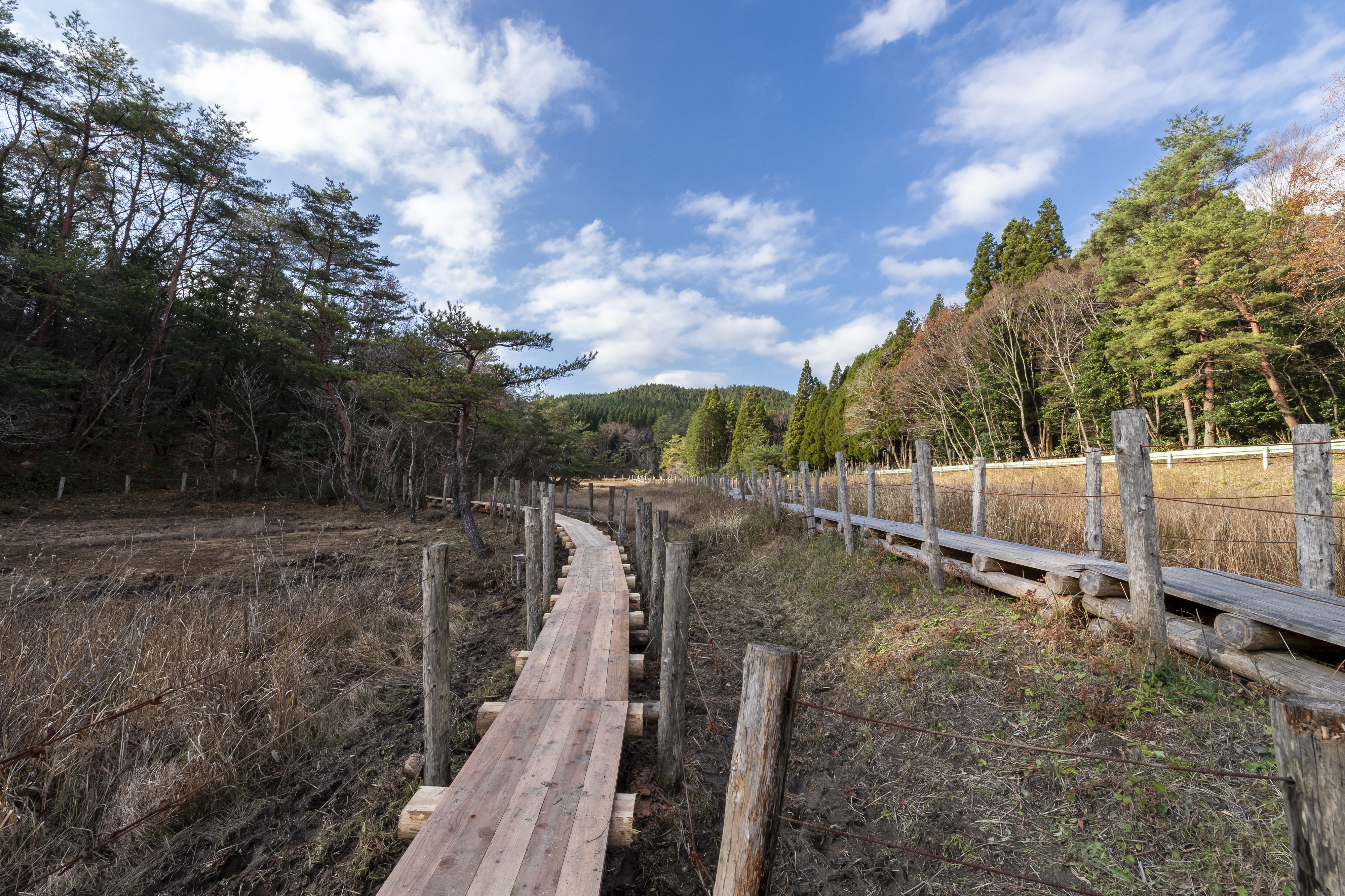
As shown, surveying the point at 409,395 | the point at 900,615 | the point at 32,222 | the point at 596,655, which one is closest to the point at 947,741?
the point at 900,615

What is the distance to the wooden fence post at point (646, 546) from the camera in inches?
293

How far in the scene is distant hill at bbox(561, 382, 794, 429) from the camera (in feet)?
272

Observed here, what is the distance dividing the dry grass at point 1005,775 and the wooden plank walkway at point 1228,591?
18.8 inches

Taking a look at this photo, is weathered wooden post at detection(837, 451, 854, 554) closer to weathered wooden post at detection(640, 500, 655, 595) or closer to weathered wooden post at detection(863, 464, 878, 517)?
weathered wooden post at detection(863, 464, 878, 517)

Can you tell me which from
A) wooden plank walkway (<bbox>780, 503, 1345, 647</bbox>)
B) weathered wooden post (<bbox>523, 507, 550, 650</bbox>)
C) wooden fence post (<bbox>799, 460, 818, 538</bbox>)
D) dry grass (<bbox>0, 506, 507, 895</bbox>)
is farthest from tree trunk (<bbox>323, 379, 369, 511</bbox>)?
wooden plank walkway (<bbox>780, 503, 1345, 647</bbox>)

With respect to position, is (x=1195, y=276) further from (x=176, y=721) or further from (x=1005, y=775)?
(x=176, y=721)

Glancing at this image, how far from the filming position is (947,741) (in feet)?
11.9

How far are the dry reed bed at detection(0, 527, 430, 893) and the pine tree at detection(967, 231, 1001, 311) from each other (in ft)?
119

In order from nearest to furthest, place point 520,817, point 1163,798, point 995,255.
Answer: point 520,817 → point 1163,798 → point 995,255

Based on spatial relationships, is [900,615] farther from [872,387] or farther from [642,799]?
[872,387]

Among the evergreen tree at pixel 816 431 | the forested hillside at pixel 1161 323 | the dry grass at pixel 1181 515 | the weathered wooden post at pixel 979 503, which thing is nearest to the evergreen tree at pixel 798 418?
the evergreen tree at pixel 816 431

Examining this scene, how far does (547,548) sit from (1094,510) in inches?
263

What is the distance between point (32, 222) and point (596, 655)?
1188 inches

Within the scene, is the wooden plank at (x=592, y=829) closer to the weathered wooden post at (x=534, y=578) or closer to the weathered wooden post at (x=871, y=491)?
the weathered wooden post at (x=534, y=578)
